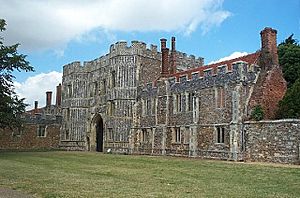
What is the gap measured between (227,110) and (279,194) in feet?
47.8

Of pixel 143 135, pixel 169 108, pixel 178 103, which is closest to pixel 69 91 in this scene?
pixel 143 135

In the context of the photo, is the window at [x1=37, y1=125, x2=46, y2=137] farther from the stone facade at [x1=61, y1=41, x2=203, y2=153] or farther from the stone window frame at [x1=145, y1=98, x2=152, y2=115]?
the stone window frame at [x1=145, y1=98, x2=152, y2=115]

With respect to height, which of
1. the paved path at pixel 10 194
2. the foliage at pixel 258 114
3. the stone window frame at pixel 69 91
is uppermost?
the stone window frame at pixel 69 91

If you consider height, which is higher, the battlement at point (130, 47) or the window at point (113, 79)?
the battlement at point (130, 47)

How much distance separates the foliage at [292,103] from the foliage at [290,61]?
7.73m

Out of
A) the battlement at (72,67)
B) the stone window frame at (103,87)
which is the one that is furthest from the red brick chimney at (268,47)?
the battlement at (72,67)

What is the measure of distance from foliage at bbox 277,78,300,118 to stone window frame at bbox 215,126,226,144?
3757 mm

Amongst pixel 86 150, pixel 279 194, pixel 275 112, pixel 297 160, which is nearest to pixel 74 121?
pixel 86 150

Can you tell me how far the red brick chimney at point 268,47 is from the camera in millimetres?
24344

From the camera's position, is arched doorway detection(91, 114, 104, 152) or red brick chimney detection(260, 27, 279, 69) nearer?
red brick chimney detection(260, 27, 279, 69)

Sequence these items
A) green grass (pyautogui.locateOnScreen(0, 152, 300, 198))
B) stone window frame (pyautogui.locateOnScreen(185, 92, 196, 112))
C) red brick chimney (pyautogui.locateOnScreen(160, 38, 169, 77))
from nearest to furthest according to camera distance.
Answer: green grass (pyautogui.locateOnScreen(0, 152, 300, 198))
stone window frame (pyautogui.locateOnScreen(185, 92, 196, 112))
red brick chimney (pyautogui.locateOnScreen(160, 38, 169, 77))

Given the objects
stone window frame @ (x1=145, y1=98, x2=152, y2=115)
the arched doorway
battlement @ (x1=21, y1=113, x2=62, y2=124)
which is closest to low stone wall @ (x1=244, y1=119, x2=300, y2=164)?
stone window frame @ (x1=145, y1=98, x2=152, y2=115)

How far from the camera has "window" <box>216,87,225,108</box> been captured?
24.9 meters

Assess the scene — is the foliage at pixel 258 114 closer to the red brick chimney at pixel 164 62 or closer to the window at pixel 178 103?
the window at pixel 178 103
